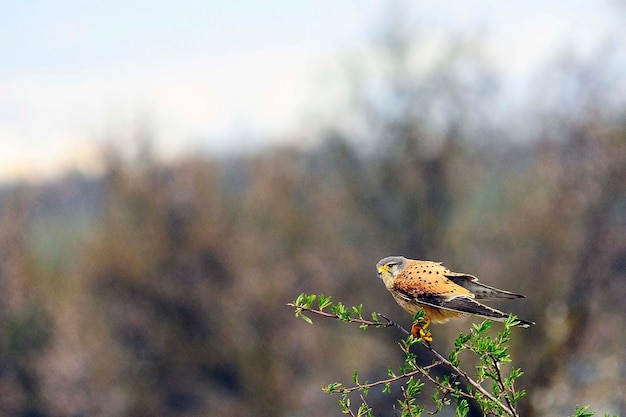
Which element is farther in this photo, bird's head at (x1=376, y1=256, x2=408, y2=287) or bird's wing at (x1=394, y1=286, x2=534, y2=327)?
bird's head at (x1=376, y1=256, x2=408, y2=287)

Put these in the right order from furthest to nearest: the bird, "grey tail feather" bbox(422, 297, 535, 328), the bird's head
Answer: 1. the bird's head
2. the bird
3. "grey tail feather" bbox(422, 297, 535, 328)

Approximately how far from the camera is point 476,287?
13.9ft

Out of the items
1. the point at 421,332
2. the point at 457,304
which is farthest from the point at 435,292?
the point at 421,332

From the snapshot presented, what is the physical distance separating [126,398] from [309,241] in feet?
25.9

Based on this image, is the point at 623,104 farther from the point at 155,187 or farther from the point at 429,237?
the point at 155,187

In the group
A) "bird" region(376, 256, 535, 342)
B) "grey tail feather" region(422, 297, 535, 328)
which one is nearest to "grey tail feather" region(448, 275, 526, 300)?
"bird" region(376, 256, 535, 342)

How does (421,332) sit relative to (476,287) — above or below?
below

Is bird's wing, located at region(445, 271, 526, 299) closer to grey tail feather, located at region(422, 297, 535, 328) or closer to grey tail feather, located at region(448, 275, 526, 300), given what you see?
grey tail feather, located at region(448, 275, 526, 300)

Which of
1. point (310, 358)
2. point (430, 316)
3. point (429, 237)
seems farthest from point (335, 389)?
point (310, 358)

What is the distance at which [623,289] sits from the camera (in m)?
22.7

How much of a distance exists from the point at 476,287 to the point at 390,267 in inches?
19.0

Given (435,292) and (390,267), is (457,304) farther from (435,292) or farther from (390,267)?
(390,267)

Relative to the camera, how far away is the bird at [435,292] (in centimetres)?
412

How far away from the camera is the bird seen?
13.5 feet
